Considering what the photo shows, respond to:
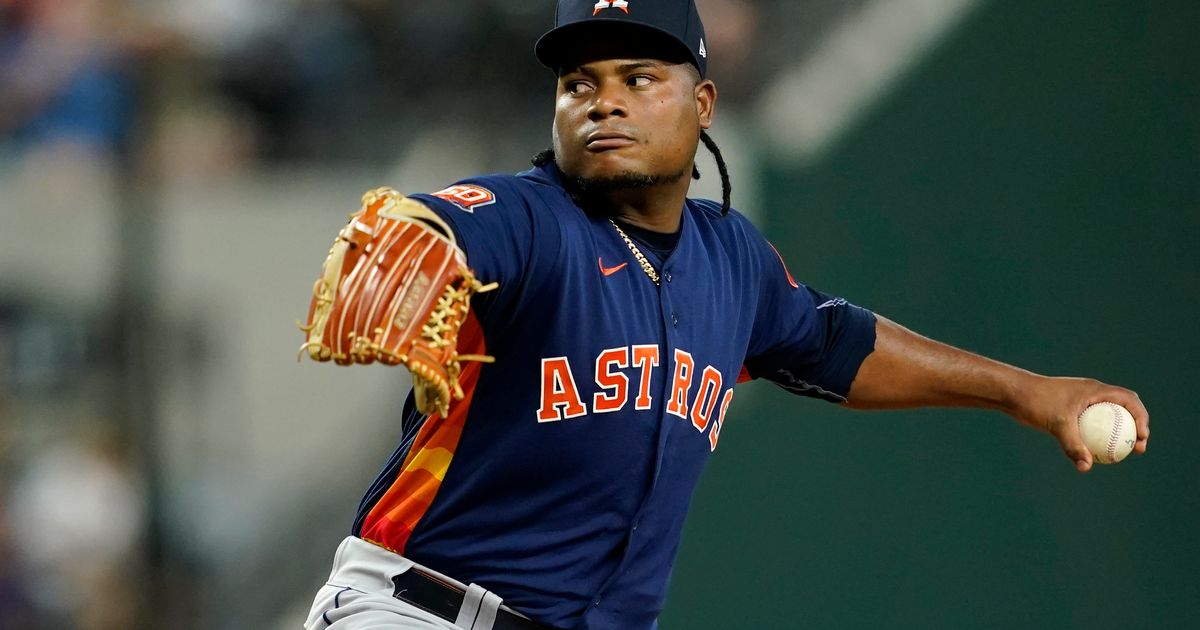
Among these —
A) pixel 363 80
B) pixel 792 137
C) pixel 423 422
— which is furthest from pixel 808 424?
pixel 423 422

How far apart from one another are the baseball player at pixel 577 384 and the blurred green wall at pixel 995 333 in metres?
3.02

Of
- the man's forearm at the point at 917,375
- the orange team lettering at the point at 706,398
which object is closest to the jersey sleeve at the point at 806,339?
the man's forearm at the point at 917,375

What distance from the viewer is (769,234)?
19.9 feet

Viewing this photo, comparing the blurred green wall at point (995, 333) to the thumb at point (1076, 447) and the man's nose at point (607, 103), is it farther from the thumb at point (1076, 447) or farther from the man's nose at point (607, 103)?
the man's nose at point (607, 103)

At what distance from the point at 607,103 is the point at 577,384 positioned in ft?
1.78

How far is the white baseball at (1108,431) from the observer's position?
2.92m

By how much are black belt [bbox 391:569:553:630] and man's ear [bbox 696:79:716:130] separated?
3.58 feet

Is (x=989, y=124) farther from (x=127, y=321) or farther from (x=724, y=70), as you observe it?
(x=127, y=321)

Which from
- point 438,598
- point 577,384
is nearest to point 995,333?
point 577,384

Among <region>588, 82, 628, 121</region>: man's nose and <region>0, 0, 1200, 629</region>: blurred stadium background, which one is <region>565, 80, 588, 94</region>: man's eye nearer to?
<region>588, 82, 628, 121</region>: man's nose

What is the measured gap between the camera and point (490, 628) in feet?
8.39

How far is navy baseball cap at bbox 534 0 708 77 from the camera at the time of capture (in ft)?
8.83

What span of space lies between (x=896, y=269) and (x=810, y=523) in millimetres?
1152

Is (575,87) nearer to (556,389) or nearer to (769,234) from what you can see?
(556,389)
